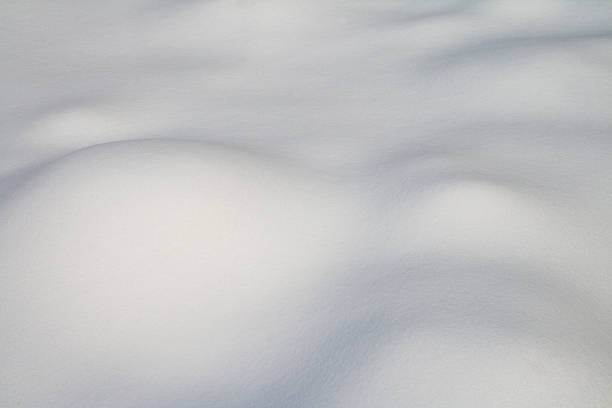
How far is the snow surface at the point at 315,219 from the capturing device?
596 millimetres

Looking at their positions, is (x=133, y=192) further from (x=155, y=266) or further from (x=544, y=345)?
(x=544, y=345)

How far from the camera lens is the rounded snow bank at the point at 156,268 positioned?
2.07ft

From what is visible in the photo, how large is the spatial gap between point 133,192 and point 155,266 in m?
0.10

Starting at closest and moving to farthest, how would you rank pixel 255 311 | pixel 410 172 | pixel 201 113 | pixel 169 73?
pixel 255 311 → pixel 410 172 → pixel 201 113 → pixel 169 73

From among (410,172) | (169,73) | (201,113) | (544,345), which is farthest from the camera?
(169,73)

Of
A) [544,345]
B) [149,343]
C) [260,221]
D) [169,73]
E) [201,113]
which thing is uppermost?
[169,73]

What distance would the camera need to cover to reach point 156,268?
2.35 ft

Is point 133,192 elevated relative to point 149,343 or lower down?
elevated

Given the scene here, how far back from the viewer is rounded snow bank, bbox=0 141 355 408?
0.63 meters

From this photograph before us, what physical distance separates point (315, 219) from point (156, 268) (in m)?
0.19

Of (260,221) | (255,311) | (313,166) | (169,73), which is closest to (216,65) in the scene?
(169,73)

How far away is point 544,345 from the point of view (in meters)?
0.57

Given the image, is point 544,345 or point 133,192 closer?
point 544,345

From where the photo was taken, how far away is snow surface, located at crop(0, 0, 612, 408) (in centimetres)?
60
